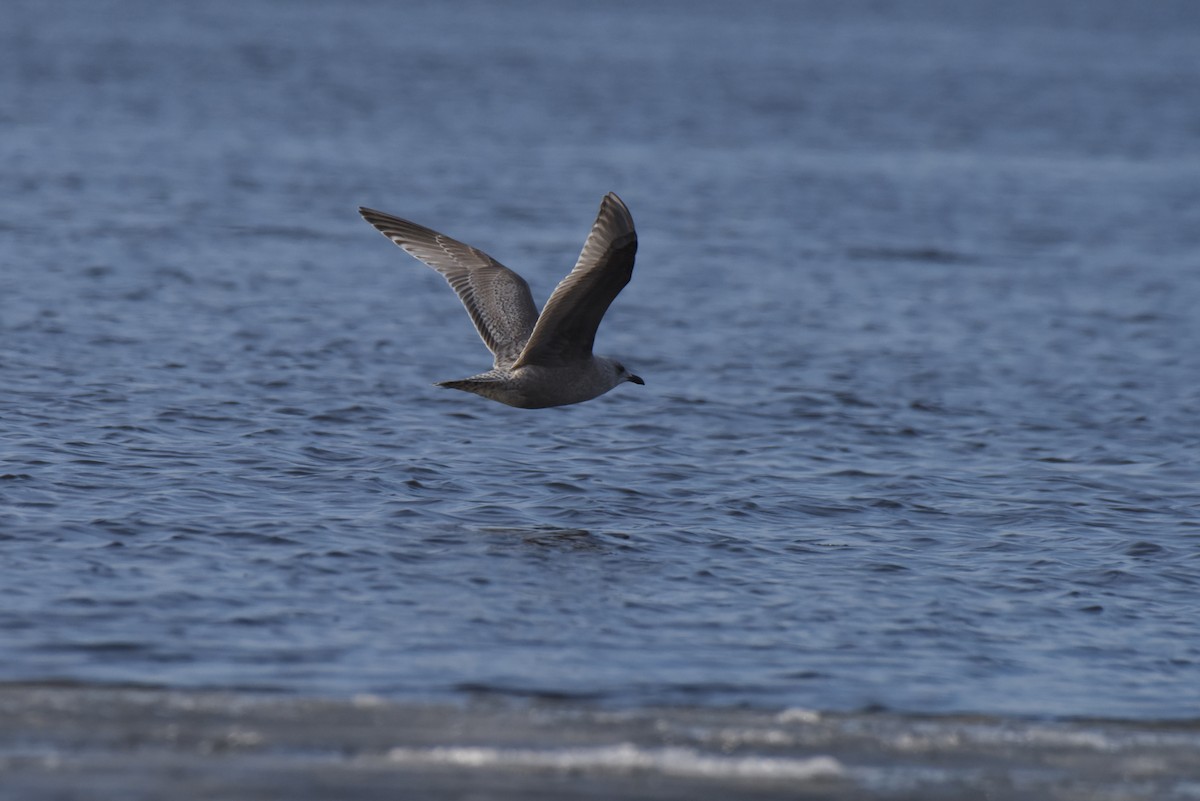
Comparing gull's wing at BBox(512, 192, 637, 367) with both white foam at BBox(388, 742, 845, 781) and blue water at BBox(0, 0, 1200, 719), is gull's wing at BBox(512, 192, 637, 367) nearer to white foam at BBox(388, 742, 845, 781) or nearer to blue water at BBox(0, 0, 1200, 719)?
blue water at BBox(0, 0, 1200, 719)

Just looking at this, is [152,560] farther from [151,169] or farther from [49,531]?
[151,169]

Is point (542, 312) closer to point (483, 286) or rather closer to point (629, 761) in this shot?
point (483, 286)

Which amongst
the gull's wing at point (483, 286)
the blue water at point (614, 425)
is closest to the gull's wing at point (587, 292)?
the gull's wing at point (483, 286)

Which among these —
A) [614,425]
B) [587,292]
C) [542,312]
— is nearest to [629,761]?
[587,292]

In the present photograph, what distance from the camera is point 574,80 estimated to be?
4847 cm

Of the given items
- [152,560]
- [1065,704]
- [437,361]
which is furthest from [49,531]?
[437,361]

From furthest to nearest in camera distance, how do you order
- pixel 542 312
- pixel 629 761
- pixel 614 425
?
1. pixel 614 425
2. pixel 542 312
3. pixel 629 761

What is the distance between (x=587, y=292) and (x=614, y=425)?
3.52 m

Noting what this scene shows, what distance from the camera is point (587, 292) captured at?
33.6ft

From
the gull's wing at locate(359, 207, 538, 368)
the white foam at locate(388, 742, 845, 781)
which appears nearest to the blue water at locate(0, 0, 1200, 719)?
the white foam at locate(388, 742, 845, 781)

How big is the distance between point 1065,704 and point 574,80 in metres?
41.9

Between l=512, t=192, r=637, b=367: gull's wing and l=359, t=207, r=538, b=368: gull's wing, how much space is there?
452 mm

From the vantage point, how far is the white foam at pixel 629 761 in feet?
21.8

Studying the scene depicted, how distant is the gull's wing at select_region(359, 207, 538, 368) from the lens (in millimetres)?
Result: 11609
